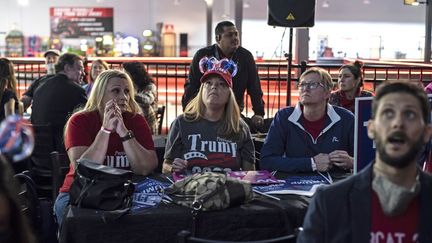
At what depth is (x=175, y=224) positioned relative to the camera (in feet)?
7.59

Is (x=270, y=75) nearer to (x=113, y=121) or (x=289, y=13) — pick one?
(x=289, y=13)

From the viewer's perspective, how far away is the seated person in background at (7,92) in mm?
4508

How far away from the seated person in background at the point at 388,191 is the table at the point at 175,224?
0.71 metres

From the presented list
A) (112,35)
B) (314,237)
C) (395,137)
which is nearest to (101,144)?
(314,237)

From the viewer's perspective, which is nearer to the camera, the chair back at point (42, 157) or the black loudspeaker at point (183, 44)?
the chair back at point (42, 157)

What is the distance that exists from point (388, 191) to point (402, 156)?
107mm

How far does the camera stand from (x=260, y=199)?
2520 millimetres

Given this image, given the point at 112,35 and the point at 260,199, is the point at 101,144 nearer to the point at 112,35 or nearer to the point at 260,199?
the point at 260,199

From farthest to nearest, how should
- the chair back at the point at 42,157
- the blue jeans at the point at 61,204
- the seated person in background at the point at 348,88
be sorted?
1. the seated person in background at the point at 348,88
2. the chair back at the point at 42,157
3. the blue jeans at the point at 61,204

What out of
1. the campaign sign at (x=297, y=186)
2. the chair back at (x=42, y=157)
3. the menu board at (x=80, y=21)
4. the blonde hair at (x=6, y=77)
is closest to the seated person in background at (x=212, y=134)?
the campaign sign at (x=297, y=186)

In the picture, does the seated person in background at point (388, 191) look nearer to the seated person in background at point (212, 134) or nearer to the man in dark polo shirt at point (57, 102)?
the seated person in background at point (212, 134)

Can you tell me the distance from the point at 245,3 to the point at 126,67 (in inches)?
499

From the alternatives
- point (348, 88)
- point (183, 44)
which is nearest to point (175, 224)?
point (348, 88)

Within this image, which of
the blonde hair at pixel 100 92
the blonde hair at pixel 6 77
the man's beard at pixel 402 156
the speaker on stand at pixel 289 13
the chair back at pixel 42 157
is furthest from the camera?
the speaker on stand at pixel 289 13
